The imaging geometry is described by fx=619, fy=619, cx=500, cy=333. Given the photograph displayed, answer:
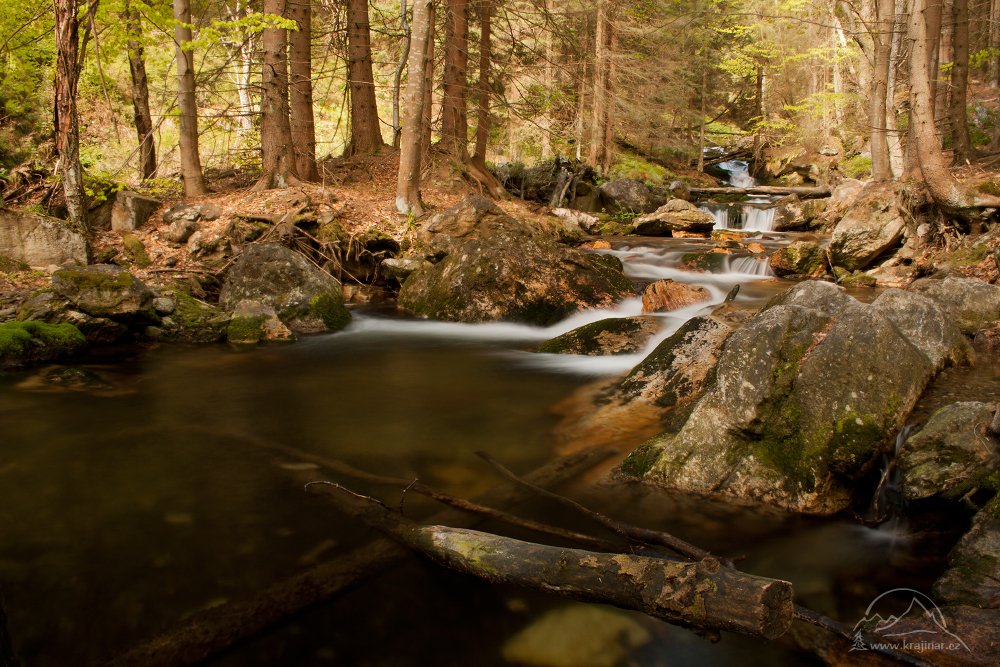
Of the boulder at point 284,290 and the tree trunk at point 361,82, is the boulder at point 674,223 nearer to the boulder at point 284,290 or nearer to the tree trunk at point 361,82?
the tree trunk at point 361,82

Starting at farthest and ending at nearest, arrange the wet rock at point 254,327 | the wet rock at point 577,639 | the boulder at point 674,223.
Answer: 1. the boulder at point 674,223
2. the wet rock at point 254,327
3. the wet rock at point 577,639

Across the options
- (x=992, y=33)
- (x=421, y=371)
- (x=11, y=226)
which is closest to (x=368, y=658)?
(x=421, y=371)

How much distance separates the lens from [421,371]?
7605mm

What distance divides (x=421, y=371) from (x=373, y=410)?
152 cm

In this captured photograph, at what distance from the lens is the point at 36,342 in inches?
282

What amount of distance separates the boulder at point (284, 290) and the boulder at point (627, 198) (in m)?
13.3

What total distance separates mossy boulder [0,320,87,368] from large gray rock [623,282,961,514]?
6.79 meters

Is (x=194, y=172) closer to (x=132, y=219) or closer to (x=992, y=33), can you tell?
(x=132, y=219)

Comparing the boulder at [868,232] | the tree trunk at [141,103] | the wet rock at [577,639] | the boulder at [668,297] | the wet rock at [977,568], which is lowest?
the wet rock at [577,639]

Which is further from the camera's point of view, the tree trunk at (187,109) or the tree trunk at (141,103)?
the tree trunk at (187,109)

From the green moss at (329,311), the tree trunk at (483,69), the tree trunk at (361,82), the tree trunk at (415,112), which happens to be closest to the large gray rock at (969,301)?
the green moss at (329,311)

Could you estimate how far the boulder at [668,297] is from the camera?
31.8ft

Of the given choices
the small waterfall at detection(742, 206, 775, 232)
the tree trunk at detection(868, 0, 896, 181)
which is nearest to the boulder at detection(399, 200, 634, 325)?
the tree trunk at detection(868, 0, 896, 181)

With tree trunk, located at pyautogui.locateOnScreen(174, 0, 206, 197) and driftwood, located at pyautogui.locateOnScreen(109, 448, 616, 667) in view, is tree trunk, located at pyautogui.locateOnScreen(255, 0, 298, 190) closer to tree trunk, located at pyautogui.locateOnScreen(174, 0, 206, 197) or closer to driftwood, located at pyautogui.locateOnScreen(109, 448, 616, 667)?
tree trunk, located at pyautogui.locateOnScreen(174, 0, 206, 197)
